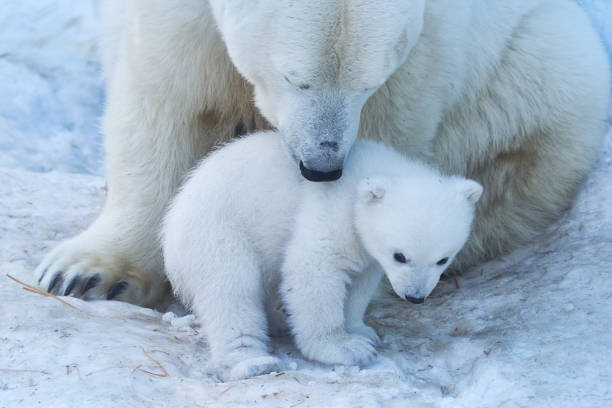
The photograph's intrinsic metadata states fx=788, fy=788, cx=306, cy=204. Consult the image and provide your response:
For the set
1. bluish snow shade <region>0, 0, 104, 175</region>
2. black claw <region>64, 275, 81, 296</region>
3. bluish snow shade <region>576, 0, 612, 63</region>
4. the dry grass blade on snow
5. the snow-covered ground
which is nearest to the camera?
the snow-covered ground

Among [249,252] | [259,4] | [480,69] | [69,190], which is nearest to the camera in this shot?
[259,4]

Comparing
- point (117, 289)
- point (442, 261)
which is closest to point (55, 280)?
point (117, 289)

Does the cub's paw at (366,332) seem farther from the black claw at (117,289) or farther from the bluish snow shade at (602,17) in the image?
the bluish snow shade at (602,17)

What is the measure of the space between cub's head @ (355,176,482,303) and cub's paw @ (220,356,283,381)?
1.20ft

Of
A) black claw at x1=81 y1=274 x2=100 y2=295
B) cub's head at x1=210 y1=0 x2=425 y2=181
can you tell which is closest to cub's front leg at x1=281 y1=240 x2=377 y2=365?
cub's head at x1=210 y1=0 x2=425 y2=181

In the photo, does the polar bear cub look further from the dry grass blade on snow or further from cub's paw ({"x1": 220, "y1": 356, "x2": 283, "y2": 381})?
the dry grass blade on snow

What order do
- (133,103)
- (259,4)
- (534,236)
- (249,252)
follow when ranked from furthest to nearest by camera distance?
1. (534,236)
2. (133,103)
3. (249,252)
4. (259,4)

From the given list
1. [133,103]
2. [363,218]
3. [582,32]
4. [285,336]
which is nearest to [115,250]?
[133,103]

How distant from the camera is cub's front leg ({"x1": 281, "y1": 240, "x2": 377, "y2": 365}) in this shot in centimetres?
205

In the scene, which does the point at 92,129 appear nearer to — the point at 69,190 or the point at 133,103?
the point at 69,190

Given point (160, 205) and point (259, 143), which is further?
point (160, 205)

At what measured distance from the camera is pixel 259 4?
1.96 metres

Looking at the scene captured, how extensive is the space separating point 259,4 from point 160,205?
107 centimetres

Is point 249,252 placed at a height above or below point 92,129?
above
